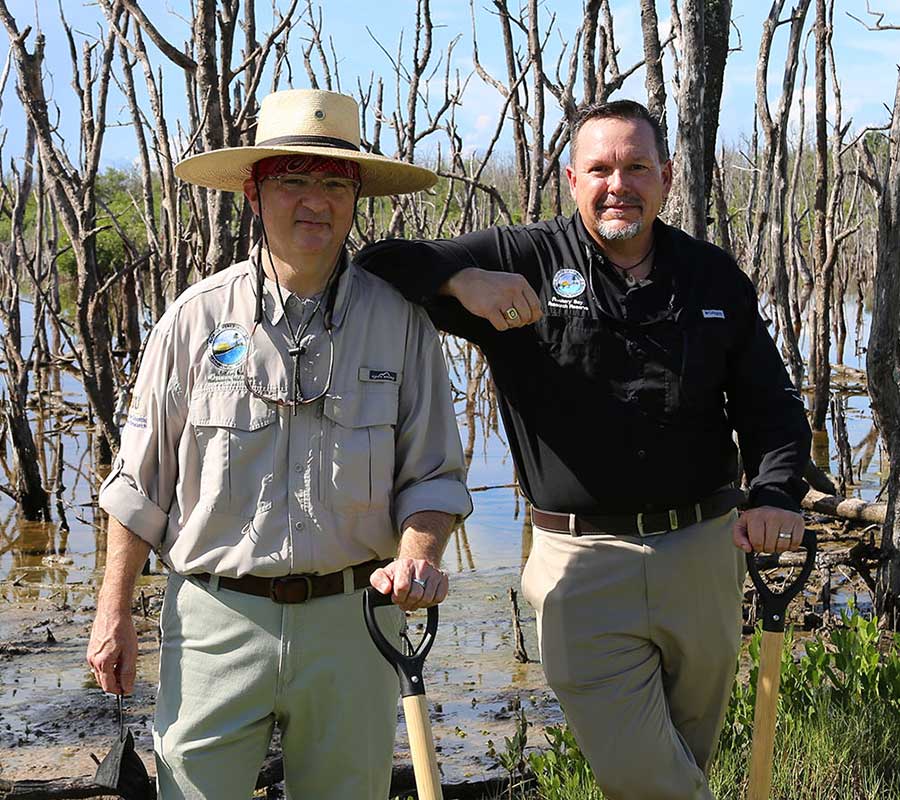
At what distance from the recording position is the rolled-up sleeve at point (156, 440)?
9.09ft

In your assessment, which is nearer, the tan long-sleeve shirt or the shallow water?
the tan long-sleeve shirt

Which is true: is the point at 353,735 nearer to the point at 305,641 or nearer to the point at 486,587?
the point at 305,641

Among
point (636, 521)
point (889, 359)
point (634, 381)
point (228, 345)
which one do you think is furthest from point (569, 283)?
point (889, 359)

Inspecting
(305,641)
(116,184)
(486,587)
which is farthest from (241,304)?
(116,184)

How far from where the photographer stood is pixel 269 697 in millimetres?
2701

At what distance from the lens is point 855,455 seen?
38.9ft

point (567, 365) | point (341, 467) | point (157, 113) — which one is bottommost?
point (341, 467)

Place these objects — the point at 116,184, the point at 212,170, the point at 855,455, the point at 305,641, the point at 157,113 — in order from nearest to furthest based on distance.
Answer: the point at 305,641 < the point at 212,170 < the point at 157,113 < the point at 855,455 < the point at 116,184

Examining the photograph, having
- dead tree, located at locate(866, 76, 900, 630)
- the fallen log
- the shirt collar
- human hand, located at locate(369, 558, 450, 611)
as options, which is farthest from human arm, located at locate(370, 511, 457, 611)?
the fallen log

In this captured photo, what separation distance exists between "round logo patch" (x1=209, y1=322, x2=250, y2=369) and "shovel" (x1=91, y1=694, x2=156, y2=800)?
2.51 ft

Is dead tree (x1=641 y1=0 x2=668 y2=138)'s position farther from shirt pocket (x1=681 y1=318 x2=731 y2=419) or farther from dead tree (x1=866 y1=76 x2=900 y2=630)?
shirt pocket (x1=681 y1=318 x2=731 y2=419)

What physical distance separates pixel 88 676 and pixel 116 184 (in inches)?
1123

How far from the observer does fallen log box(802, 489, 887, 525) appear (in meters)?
6.69

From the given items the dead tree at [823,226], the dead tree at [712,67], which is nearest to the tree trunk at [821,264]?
the dead tree at [823,226]
